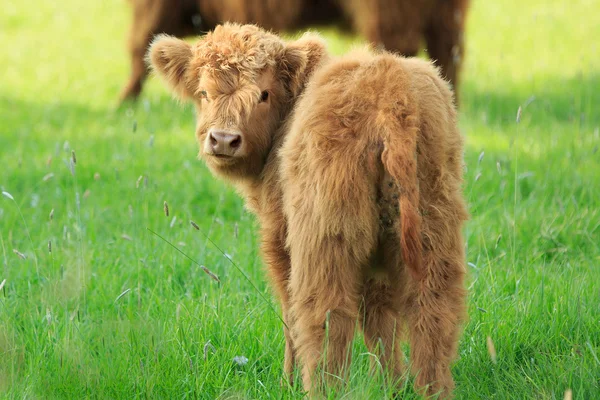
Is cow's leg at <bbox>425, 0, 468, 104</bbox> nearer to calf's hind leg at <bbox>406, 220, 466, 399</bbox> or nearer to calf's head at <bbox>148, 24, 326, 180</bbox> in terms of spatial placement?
calf's head at <bbox>148, 24, 326, 180</bbox>

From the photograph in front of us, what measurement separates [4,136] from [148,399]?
5106mm

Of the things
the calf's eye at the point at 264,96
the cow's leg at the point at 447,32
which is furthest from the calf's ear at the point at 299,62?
the cow's leg at the point at 447,32

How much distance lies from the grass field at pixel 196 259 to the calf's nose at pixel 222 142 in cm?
61

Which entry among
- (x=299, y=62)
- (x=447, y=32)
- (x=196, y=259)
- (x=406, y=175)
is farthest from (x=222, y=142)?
(x=447, y=32)

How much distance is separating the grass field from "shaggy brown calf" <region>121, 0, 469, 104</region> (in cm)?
63

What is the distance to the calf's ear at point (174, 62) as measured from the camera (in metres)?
3.74

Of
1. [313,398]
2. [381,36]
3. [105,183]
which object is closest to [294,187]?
[313,398]

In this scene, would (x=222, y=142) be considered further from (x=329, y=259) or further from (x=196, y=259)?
(x=196, y=259)

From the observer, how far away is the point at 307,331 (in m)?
2.82

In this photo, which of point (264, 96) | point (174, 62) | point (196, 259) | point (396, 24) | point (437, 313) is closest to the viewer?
point (437, 313)

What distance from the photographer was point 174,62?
12.4 ft

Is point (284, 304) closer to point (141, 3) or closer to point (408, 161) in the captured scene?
point (408, 161)

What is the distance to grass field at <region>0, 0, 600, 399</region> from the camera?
3049 millimetres

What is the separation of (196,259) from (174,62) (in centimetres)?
106
